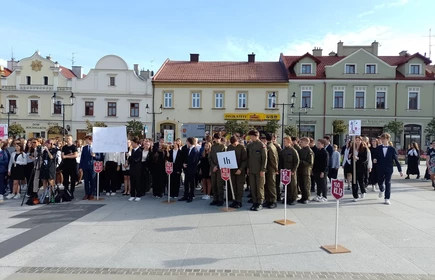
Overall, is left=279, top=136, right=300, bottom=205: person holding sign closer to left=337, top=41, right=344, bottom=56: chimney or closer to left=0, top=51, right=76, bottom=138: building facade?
left=0, top=51, right=76, bottom=138: building facade

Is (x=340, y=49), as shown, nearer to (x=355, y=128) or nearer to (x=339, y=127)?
(x=339, y=127)

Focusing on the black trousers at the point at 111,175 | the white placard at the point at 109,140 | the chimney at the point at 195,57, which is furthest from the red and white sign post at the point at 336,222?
the chimney at the point at 195,57

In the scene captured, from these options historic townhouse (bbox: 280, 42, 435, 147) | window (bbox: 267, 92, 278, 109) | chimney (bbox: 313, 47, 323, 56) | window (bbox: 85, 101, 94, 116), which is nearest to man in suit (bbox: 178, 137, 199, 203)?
window (bbox: 267, 92, 278, 109)

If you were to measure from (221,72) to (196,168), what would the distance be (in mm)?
28414

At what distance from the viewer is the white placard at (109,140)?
1000 cm

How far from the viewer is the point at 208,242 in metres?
5.91

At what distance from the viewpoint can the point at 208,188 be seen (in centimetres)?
1061

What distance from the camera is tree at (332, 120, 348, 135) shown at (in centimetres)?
3180

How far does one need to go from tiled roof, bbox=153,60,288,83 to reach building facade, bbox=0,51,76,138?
11.6m

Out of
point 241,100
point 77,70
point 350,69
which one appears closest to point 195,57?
point 241,100

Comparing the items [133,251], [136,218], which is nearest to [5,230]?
[136,218]

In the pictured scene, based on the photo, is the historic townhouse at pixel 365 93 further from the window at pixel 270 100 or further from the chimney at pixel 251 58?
the chimney at pixel 251 58

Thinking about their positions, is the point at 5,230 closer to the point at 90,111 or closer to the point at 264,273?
the point at 264,273

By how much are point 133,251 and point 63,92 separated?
3546 centimetres
